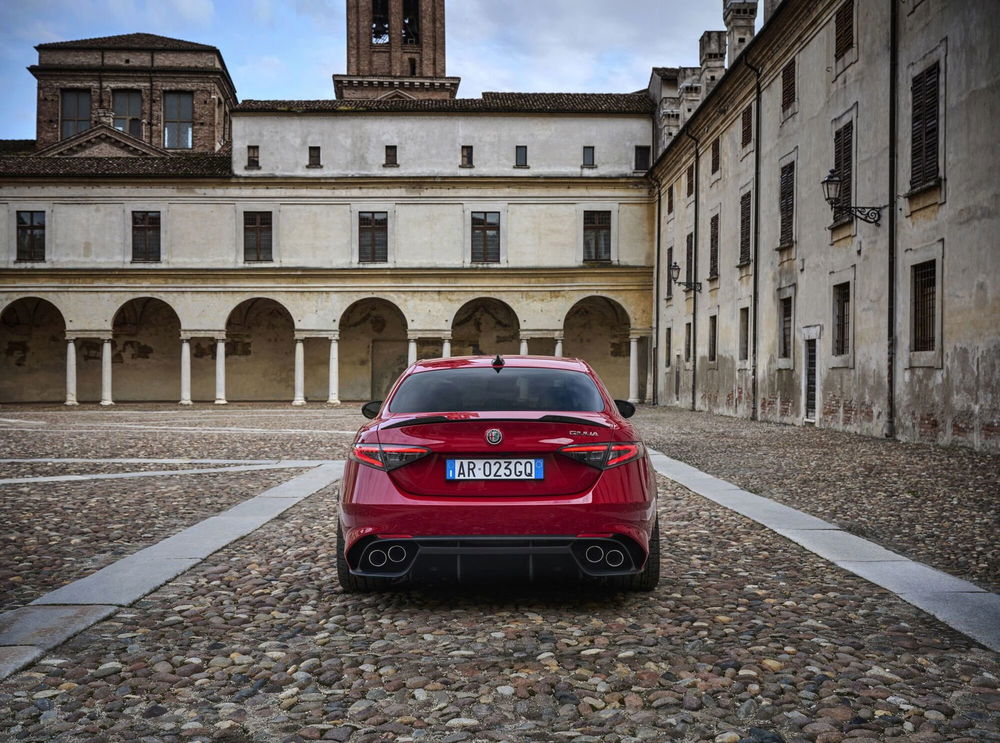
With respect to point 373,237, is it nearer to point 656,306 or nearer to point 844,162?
point 656,306

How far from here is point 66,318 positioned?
35875mm

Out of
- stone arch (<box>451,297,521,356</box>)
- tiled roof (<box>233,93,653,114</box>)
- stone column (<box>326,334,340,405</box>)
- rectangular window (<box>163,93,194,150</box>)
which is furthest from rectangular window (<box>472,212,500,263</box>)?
rectangular window (<box>163,93,194,150</box>)

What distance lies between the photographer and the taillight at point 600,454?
4301 millimetres

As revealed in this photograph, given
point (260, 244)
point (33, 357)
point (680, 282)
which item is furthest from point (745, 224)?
point (33, 357)

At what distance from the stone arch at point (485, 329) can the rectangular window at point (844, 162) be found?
22.7m

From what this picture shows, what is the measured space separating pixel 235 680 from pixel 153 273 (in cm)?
3544

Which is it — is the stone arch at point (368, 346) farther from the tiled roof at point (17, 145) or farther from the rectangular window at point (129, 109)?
the tiled roof at point (17, 145)

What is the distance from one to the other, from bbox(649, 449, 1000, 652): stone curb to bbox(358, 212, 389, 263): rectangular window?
2886cm

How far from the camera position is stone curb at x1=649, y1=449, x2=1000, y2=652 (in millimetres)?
4242

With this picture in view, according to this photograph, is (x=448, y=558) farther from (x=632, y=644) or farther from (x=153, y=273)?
(x=153, y=273)

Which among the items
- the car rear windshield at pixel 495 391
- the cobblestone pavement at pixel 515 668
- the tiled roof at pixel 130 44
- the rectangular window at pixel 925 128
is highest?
the tiled roof at pixel 130 44

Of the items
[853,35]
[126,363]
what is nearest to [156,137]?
[126,363]

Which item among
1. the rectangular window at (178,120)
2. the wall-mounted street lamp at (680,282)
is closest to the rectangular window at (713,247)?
the wall-mounted street lamp at (680,282)

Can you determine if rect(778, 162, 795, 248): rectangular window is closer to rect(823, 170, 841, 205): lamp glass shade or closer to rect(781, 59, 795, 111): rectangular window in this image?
rect(781, 59, 795, 111): rectangular window
